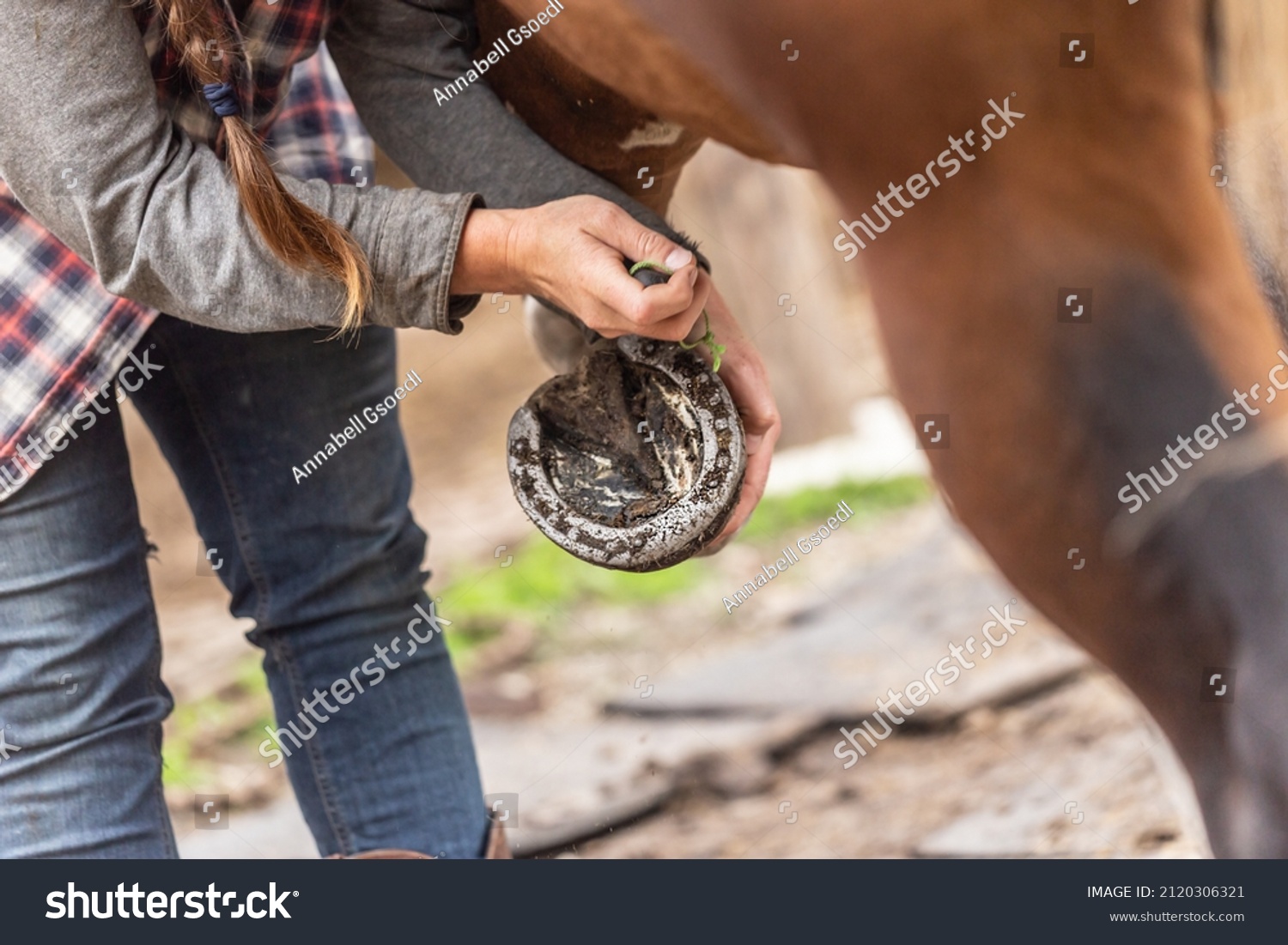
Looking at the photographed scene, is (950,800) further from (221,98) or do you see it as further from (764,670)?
(221,98)

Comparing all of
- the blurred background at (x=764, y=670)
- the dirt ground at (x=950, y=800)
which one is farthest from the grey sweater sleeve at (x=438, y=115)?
the dirt ground at (x=950, y=800)

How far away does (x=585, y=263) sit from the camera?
22.9 inches

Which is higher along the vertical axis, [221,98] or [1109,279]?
[1109,279]

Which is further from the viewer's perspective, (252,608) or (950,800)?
(950,800)

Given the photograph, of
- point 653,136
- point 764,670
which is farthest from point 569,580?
point 653,136

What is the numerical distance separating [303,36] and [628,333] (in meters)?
0.24

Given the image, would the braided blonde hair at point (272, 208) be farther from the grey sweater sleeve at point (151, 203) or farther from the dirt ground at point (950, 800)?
the dirt ground at point (950, 800)

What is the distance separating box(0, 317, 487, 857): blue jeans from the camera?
2.16 ft

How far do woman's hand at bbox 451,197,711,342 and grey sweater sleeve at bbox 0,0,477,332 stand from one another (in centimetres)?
2

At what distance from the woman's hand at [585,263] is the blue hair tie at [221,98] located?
4.9 inches

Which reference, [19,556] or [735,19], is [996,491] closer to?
[735,19]

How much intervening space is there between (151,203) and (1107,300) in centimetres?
45

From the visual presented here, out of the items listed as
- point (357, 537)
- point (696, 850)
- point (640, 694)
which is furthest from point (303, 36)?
point (640, 694)

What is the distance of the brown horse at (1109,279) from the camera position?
61 cm
